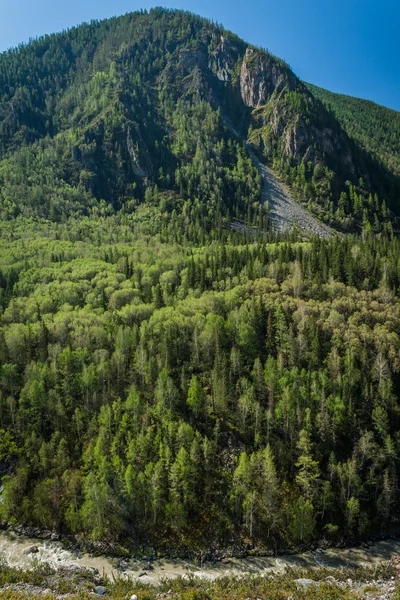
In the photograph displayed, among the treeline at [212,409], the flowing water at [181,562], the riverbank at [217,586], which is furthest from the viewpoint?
the treeline at [212,409]

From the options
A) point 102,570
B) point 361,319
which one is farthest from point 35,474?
point 361,319

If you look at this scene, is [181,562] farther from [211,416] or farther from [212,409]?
[212,409]

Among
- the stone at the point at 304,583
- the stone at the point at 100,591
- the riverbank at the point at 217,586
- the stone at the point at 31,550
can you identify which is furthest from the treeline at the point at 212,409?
the stone at the point at 100,591

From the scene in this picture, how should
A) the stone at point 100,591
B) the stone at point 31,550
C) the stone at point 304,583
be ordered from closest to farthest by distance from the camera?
the stone at point 100,591 → the stone at point 304,583 → the stone at point 31,550

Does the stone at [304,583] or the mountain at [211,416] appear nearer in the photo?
the stone at [304,583]

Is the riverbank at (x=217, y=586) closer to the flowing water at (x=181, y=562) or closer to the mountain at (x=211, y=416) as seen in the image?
the flowing water at (x=181, y=562)

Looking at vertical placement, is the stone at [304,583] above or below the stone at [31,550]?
above
